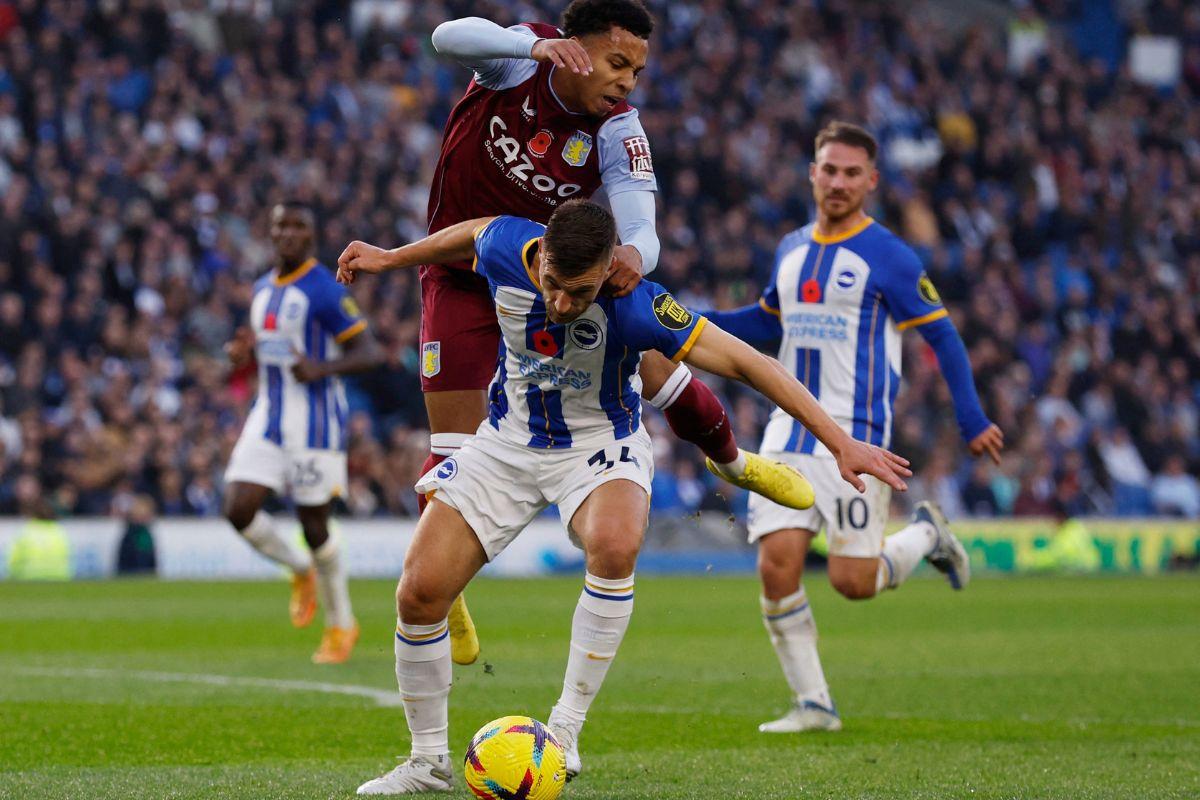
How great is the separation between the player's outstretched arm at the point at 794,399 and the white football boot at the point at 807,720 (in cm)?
258

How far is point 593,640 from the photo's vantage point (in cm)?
602

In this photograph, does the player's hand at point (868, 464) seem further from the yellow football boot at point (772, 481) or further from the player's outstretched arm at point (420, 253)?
the player's outstretched arm at point (420, 253)

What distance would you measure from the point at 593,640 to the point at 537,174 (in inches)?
76.3

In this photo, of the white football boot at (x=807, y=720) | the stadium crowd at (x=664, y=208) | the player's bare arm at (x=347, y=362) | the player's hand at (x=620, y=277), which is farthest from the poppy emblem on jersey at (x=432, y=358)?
the stadium crowd at (x=664, y=208)

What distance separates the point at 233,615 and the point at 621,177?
368 inches

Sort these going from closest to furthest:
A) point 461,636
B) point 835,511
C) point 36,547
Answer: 1. point 461,636
2. point 835,511
3. point 36,547

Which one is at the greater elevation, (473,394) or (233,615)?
(473,394)

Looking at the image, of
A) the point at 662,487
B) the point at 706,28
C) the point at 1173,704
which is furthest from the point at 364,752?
the point at 706,28

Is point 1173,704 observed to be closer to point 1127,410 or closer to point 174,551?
point 174,551

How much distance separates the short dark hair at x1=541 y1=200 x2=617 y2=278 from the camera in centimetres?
553

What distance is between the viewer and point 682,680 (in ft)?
33.5

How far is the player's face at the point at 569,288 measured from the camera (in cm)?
557

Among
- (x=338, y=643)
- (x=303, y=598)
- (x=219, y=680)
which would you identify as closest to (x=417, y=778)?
(x=219, y=680)

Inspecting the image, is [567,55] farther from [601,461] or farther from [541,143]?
[601,461]
